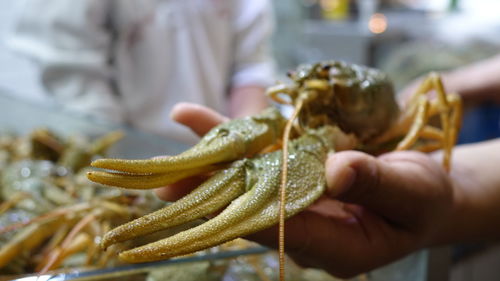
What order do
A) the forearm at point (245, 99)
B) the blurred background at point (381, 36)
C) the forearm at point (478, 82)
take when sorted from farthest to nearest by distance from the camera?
Result: the blurred background at point (381, 36)
the forearm at point (245, 99)
the forearm at point (478, 82)

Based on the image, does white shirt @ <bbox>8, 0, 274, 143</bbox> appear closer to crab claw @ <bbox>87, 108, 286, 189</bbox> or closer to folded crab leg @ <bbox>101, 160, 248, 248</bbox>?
crab claw @ <bbox>87, 108, 286, 189</bbox>

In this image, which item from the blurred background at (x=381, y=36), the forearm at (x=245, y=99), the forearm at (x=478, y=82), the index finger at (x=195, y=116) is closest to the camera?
the index finger at (x=195, y=116)

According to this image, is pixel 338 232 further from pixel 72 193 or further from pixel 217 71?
pixel 217 71

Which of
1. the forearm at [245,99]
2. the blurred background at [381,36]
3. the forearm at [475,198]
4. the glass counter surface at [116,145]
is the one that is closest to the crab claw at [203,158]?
the glass counter surface at [116,145]

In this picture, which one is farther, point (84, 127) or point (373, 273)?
point (84, 127)

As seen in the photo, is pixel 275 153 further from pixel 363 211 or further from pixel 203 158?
pixel 363 211

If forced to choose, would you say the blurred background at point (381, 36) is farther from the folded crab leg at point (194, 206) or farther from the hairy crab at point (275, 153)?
the folded crab leg at point (194, 206)

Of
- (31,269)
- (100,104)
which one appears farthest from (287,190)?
(100,104)
